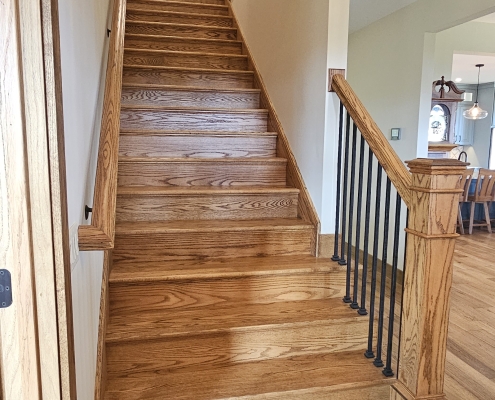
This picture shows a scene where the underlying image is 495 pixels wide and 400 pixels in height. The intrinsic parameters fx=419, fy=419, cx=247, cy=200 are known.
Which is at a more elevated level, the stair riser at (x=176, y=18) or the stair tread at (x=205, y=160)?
the stair riser at (x=176, y=18)

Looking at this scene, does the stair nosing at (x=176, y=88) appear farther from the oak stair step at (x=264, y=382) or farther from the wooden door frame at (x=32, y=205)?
the wooden door frame at (x=32, y=205)

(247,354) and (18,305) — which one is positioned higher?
(18,305)

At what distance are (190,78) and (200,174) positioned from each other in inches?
40.2

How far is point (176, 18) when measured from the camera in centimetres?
390

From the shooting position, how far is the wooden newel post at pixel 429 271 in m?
1.44

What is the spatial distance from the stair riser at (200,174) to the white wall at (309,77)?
0.21 meters

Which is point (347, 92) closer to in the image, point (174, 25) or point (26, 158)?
point (26, 158)

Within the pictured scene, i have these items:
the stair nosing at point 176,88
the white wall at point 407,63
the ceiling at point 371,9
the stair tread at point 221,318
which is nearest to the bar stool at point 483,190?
the white wall at point 407,63

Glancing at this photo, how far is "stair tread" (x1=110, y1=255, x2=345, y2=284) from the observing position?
1878mm

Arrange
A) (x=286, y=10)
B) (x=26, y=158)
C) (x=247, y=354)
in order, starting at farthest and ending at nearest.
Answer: (x=286, y=10) < (x=247, y=354) < (x=26, y=158)

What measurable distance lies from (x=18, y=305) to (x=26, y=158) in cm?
28

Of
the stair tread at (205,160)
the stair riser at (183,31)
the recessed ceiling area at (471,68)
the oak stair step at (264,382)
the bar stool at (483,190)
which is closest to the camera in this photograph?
the oak stair step at (264,382)

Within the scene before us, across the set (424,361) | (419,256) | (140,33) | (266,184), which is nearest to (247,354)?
(424,361)

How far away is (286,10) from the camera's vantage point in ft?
9.43
